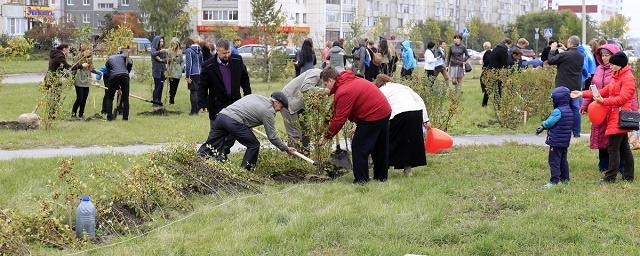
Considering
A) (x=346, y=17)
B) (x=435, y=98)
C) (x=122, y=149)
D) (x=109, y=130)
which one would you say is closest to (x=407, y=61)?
(x=435, y=98)

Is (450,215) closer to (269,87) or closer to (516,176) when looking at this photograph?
(516,176)

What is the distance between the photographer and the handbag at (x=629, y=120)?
29.2ft

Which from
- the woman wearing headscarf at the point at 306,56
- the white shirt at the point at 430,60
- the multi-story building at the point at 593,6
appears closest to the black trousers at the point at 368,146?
the woman wearing headscarf at the point at 306,56

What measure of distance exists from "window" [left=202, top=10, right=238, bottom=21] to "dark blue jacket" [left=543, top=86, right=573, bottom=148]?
2769 inches

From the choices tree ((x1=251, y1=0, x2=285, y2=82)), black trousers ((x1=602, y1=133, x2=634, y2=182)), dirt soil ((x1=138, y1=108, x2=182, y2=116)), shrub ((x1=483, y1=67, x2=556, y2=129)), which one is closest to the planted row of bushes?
black trousers ((x1=602, y1=133, x2=634, y2=182))

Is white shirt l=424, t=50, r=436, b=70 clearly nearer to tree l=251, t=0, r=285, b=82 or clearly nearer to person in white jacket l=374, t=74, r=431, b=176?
tree l=251, t=0, r=285, b=82

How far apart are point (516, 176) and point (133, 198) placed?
186 inches

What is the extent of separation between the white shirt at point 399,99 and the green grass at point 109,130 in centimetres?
266

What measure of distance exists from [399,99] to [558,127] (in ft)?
6.58

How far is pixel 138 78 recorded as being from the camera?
91.7ft

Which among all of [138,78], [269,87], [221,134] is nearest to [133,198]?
[221,134]

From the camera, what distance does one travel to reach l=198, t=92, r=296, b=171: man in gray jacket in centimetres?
951

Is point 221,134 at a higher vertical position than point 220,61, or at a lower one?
lower

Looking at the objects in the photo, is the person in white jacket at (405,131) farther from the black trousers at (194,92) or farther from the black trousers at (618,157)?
the black trousers at (194,92)
